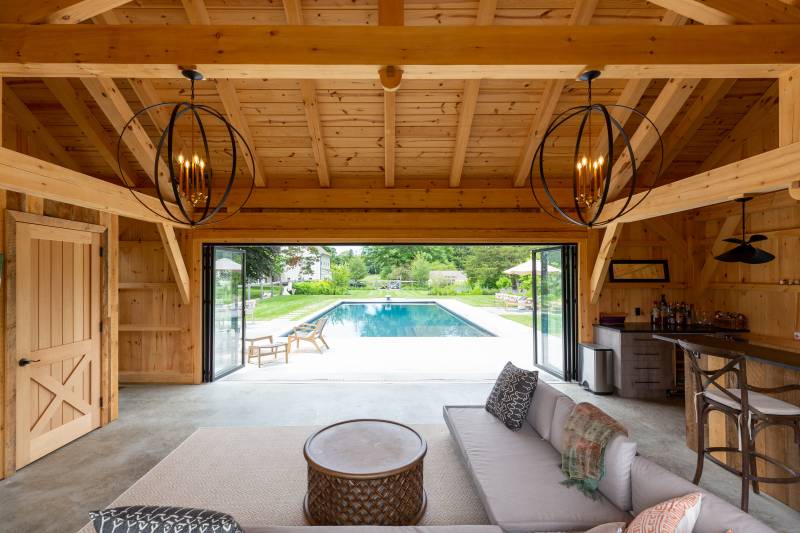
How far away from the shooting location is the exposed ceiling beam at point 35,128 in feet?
14.8

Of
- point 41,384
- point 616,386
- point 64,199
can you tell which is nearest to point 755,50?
point 616,386

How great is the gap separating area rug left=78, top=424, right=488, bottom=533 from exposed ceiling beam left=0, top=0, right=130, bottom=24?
3.37m

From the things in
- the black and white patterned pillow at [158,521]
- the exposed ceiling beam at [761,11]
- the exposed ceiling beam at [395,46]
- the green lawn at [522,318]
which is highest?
the exposed ceiling beam at [761,11]

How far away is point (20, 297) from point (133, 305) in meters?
2.66

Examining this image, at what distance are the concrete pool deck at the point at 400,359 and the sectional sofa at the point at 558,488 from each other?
3.21 m

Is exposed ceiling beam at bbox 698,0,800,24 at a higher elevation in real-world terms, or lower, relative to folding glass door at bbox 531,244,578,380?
higher

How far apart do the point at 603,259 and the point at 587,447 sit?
3.75 m

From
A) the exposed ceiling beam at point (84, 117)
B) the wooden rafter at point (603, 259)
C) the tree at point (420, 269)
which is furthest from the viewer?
the tree at point (420, 269)

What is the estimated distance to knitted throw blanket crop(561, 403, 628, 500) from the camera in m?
2.32

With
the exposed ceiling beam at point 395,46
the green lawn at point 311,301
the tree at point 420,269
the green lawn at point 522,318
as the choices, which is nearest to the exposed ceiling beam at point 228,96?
the exposed ceiling beam at point 395,46

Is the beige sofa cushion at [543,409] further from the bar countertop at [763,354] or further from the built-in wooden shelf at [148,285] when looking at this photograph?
the built-in wooden shelf at [148,285]

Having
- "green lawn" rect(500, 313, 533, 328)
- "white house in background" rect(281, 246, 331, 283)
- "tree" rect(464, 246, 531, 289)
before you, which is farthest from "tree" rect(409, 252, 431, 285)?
"green lawn" rect(500, 313, 533, 328)

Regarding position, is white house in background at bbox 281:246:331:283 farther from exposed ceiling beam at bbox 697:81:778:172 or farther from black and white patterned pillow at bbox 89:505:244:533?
black and white patterned pillow at bbox 89:505:244:533

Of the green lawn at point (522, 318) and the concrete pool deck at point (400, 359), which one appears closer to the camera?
the concrete pool deck at point (400, 359)
